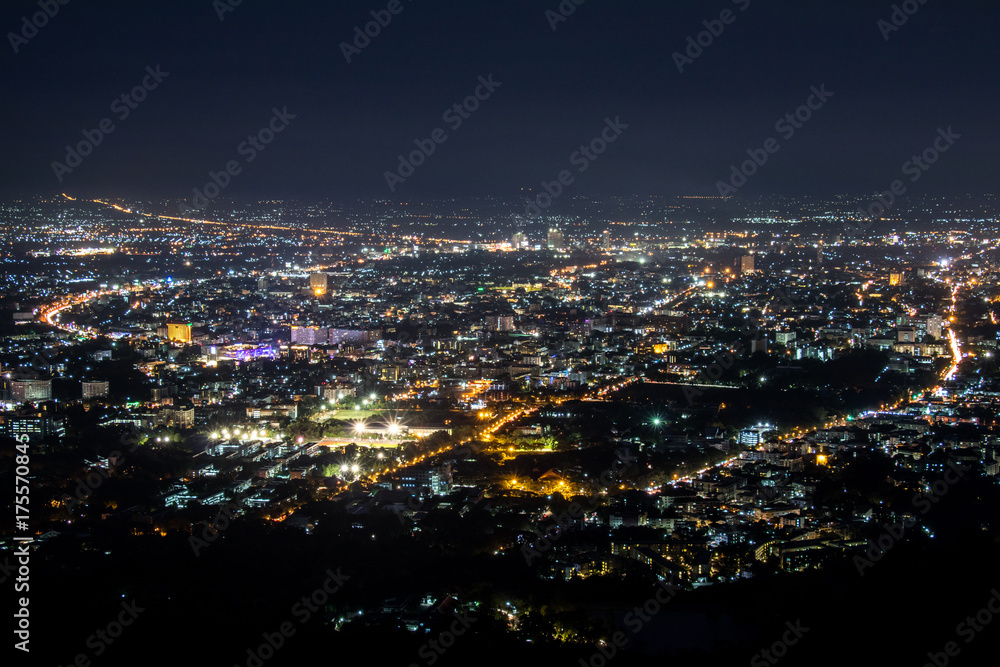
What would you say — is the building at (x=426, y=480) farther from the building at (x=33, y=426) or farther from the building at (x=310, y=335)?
the building at (x=310, y=335)

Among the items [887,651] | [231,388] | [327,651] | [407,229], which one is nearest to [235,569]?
[327,651]

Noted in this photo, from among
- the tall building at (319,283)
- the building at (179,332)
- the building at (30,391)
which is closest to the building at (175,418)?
the building at (30,391)

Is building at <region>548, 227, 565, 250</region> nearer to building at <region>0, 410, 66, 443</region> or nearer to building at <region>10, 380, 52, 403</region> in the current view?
building at <region>10, 380, 52, 403</region>

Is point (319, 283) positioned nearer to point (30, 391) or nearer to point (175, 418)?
point (30, 391)

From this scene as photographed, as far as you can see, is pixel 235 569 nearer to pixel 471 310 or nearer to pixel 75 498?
pixel 75 498

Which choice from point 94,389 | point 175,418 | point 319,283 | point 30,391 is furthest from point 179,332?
point 319,283
